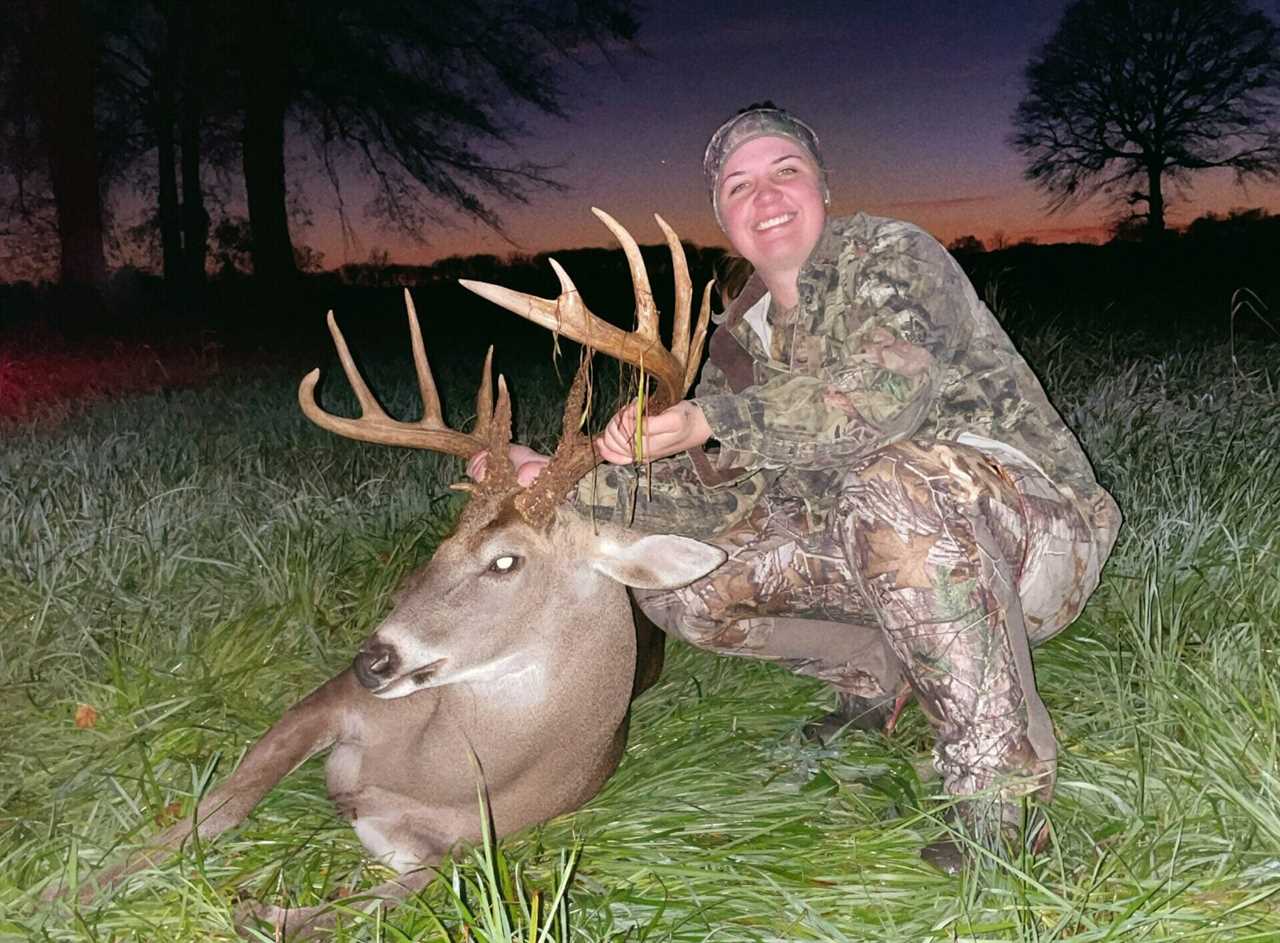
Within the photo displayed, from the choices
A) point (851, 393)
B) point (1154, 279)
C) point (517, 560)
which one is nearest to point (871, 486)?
point (851, 393)

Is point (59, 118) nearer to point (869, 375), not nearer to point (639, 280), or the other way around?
point (639, 280)

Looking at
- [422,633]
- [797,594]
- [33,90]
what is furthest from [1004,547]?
[33,90]

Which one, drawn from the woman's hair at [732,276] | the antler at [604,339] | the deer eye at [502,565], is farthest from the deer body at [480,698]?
the woman's hair at [732,276]

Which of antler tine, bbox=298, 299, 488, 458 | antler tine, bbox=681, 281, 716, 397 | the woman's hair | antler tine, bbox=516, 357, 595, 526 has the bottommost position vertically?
antler tine, bbox=516, 357, 595, 526

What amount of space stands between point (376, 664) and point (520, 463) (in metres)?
0.64

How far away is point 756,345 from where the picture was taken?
3.64 m

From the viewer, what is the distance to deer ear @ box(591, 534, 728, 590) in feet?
10.1

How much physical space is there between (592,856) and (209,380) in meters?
7.64

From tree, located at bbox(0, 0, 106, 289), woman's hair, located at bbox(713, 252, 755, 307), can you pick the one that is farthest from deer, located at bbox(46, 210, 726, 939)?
tree, located at bbox(0, 0, 106, 289)

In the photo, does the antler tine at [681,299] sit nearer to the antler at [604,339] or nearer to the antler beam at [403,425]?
the antler at [604,339]

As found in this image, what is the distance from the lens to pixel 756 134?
3.36 meters

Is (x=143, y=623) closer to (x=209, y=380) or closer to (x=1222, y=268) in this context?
(x=209, y=380)

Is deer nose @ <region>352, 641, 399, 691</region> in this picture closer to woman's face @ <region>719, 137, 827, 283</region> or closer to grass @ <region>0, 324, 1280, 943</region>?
grass @ <region>0, 324, 1280, 943</region>

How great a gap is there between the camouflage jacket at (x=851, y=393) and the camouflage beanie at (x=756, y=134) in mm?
265
